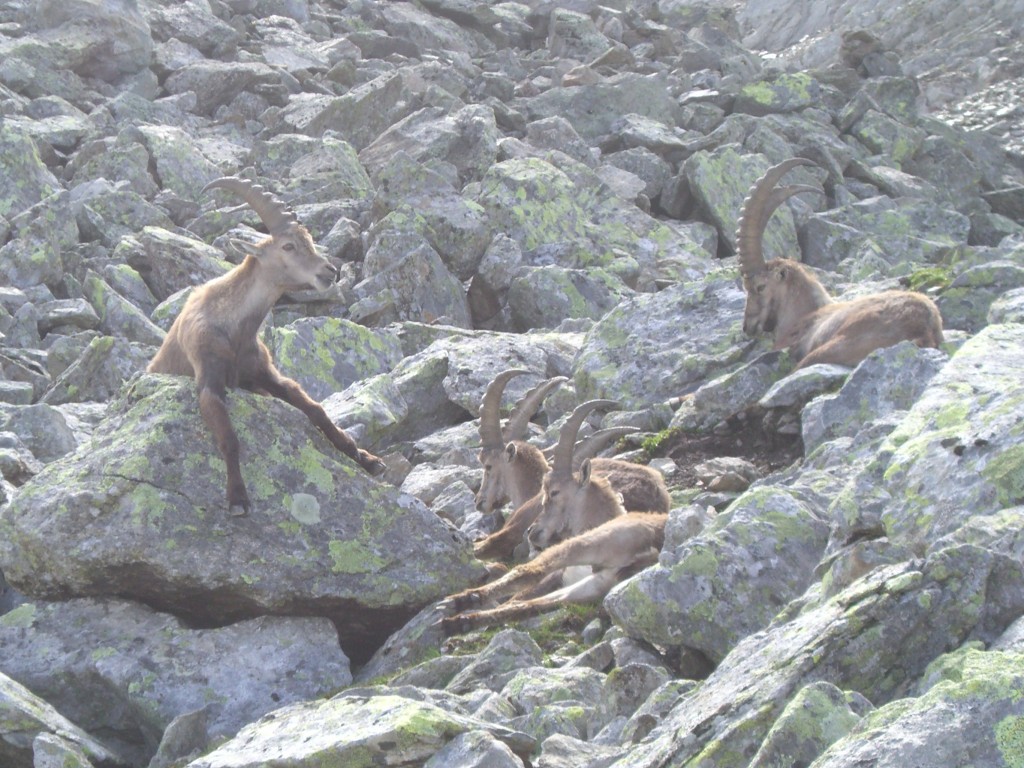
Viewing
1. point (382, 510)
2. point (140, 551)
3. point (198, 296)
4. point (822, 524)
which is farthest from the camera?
point (198, 296)

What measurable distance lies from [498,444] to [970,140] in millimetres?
24431

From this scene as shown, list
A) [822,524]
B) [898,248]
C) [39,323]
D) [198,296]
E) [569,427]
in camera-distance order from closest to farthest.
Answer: [822,524]
[198,296]
[569,427]
[39,323]
[898,248]

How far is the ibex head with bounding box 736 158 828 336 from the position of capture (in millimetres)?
16031

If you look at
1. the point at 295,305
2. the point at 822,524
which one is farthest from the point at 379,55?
the point at 822,524

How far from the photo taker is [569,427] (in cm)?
1277

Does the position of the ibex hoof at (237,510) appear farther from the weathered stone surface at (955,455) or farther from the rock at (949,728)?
the rock at (949,728)

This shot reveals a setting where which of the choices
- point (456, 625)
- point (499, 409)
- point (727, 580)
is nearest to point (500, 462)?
point (499, 409)

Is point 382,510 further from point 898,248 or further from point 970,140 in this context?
point 970,140

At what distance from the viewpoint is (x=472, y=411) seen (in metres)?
16.2

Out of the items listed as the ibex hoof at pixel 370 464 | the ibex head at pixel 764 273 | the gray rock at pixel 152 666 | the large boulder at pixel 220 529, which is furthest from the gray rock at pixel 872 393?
the gray rock at pixel 152 666

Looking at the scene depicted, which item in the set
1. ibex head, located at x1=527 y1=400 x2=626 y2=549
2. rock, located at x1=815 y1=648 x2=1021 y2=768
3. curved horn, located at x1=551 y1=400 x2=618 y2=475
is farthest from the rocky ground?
curved horn, located at x1=551 y1=400 x2=618 y2=475

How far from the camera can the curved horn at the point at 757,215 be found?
1689 centimetres

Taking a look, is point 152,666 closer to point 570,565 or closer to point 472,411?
point 570,565

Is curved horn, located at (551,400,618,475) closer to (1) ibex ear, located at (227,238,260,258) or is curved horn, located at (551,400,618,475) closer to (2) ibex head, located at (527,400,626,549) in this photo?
(2) ibex head, located at (527,400,626,549)
